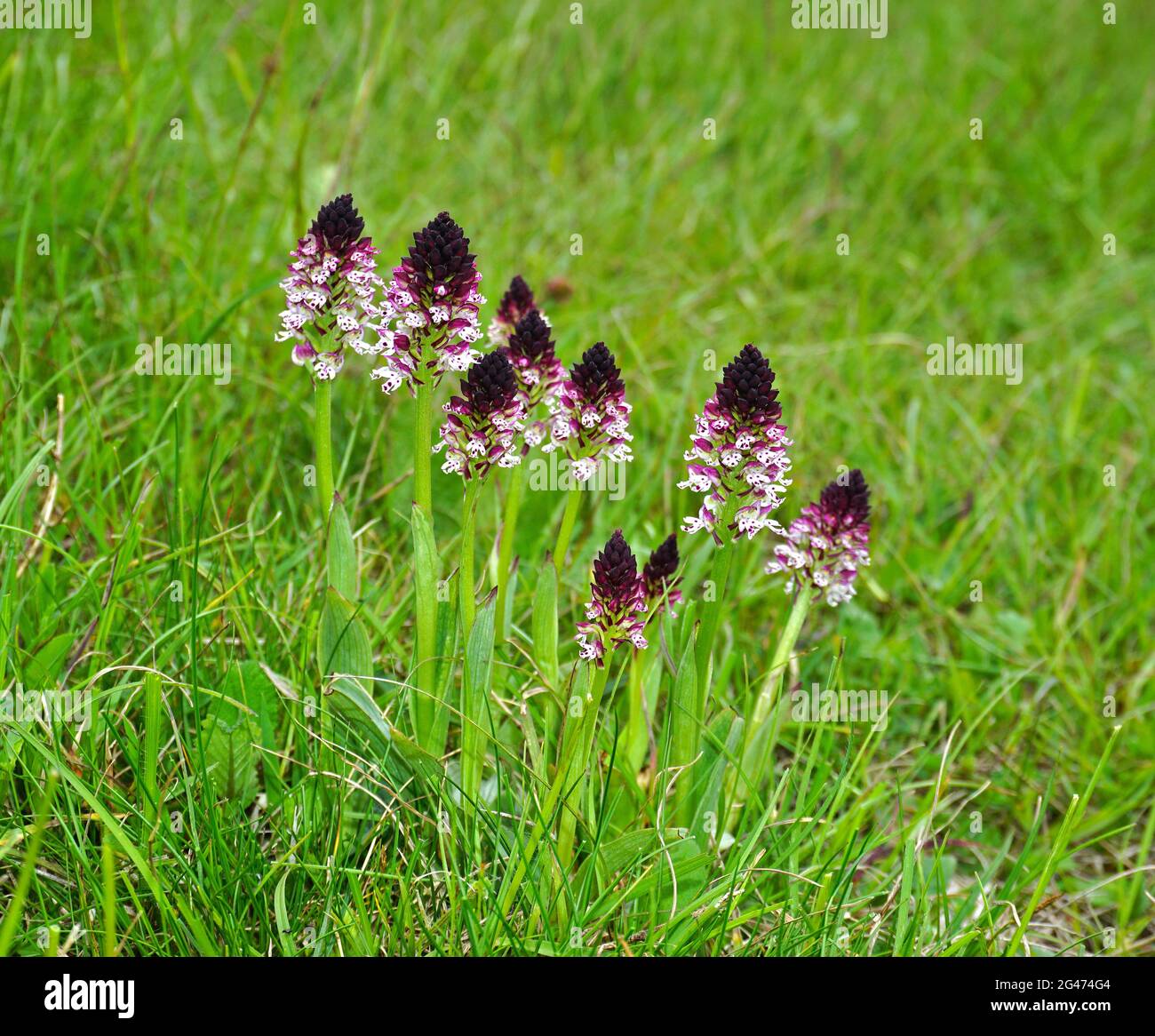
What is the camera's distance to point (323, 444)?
3084 millimetres

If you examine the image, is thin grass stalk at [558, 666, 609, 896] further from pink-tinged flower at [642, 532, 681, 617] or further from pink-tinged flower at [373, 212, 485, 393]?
pink-tinged flower at [373, 212, 485, 393]

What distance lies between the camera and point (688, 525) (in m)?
2.83

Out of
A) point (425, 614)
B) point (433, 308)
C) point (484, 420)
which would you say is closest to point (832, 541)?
point (484, 420)

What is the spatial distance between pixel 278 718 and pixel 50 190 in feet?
9.09

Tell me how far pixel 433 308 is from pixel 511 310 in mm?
904

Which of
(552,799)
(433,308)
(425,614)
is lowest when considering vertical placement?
(552,799)

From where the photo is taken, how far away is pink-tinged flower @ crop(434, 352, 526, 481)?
2.68 meters

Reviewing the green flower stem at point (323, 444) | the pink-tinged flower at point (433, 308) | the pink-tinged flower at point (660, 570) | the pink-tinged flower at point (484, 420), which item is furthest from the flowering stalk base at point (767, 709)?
the green flower stem at point (323, 444)

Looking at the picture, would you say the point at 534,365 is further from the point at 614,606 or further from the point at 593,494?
the point at 593,494

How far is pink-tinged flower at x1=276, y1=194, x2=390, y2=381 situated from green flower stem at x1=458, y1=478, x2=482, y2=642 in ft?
1.53

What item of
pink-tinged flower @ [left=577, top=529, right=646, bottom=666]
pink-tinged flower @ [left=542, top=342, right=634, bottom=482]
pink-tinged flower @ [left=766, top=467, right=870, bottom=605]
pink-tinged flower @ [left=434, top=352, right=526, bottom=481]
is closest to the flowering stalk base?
pink-tinged flower @ [left=766, top=467, right=870, bottom=605]

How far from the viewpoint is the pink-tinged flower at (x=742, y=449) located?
8.53 ft
